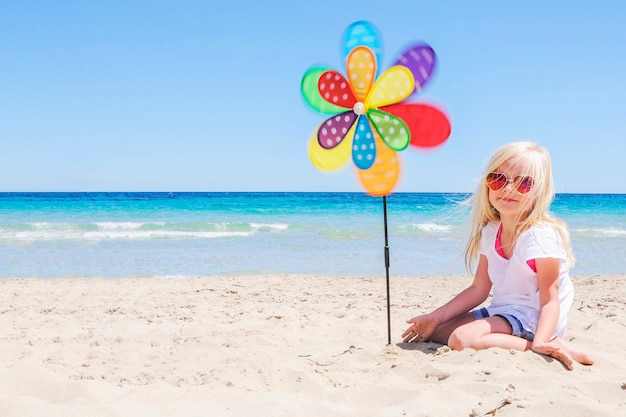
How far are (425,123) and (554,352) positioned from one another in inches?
48.5

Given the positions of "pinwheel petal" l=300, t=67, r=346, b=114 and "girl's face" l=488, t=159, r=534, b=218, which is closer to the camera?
"girl's face" l=488, t=159, r=534, b=218

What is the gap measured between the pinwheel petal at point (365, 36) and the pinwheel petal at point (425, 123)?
30 cm

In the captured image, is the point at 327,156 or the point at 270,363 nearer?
the point at 270,363

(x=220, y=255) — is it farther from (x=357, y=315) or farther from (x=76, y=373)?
(x=76, y=373)

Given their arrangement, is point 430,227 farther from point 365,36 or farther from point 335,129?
point 365,36

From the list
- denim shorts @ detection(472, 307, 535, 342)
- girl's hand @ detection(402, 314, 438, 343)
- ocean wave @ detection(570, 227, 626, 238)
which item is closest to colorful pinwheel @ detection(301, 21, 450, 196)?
girl's hand @ detection(402, 314, 438, 343)

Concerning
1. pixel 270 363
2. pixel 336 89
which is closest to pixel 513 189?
pixel 336 89

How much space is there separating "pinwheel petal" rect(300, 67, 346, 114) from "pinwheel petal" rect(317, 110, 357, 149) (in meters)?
0.04

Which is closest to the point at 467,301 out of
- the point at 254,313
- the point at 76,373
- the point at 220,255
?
the point at 254,313

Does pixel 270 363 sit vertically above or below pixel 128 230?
above

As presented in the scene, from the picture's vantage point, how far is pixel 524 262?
9.01ft

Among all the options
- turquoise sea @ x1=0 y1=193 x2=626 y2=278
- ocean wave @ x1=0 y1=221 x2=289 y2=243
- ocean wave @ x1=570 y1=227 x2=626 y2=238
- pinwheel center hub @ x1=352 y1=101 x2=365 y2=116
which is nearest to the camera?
pinwheel center hub @ x1=352 y1=101 x2=365 y2=116

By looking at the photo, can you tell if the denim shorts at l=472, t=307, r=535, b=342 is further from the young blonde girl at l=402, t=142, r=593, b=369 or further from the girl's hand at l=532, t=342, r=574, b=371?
the girl's hand at l=532, t=342, r=574, b=371

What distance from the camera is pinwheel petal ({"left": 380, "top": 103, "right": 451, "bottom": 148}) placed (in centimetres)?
286
